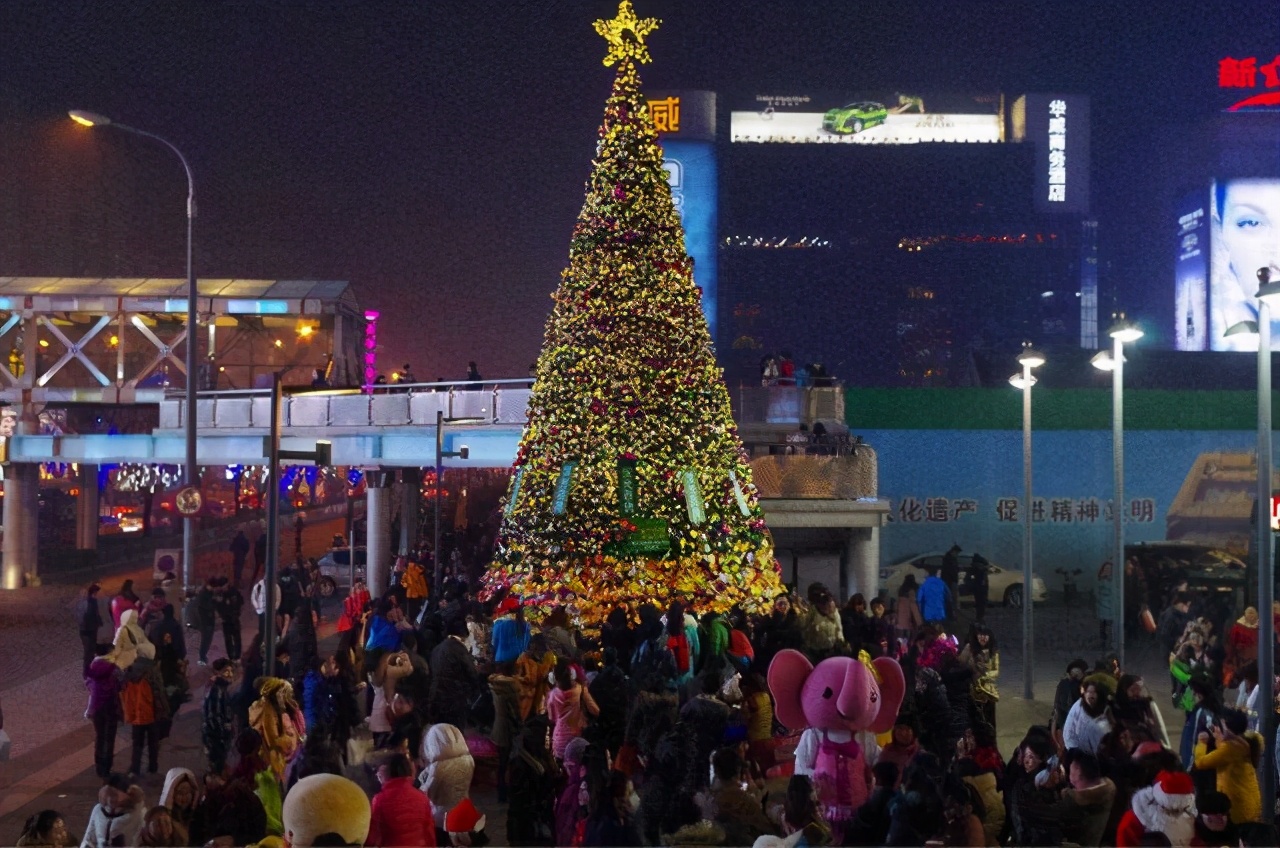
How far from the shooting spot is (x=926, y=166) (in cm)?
9669

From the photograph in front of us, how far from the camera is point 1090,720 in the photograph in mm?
9117

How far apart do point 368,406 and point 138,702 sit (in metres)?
15.3

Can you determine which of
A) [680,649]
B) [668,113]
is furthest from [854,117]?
[680,649]

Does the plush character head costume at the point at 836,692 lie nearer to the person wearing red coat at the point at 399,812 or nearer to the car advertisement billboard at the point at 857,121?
the person wearing red coat at the point at 399,812

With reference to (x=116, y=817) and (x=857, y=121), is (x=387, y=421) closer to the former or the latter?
(x=116, y=817)

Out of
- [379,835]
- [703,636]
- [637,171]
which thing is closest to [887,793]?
[379,835]

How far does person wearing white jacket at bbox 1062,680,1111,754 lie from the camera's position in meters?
9.02

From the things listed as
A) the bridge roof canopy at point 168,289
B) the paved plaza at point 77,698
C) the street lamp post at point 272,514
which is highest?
the bridge roof canopy at point 168,289

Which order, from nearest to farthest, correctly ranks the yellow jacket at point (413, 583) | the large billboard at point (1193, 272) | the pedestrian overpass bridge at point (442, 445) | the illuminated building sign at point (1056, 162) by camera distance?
the yellow jacket at point (413, 583)
the pedestrian overpass bridge at point (442, 445)
the large billboard at point (1193, 272)
the illuminated building sign at point (1056, 162)

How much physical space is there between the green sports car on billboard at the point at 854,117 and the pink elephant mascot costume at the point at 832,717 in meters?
93.2

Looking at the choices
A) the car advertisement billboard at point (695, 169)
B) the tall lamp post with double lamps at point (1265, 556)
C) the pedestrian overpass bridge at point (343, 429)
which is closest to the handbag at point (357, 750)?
the tall lamp post with double lamps at point (1265, 556)

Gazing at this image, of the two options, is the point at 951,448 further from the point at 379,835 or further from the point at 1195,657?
the point at 379,835

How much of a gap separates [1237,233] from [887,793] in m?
63.1

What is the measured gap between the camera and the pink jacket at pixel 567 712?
31.1 ft
